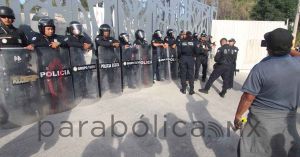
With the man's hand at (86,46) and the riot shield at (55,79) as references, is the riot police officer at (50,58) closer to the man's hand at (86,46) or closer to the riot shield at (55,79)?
the riot shield at (55,79)

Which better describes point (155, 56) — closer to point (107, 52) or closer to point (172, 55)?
point (172, 55)

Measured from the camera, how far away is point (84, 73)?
6500mm

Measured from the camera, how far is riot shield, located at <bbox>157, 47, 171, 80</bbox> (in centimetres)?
958

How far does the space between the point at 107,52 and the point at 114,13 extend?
2055 mm

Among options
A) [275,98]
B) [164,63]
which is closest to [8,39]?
[275,98]

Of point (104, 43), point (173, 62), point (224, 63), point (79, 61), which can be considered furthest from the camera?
point (173, 62)

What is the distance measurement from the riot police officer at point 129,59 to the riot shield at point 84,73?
1.21 meters

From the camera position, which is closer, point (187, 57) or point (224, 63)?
point (187, 57)

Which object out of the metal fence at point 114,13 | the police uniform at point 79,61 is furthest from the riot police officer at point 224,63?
the police uniform at point 79,61

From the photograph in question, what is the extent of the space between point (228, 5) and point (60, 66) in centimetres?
3675

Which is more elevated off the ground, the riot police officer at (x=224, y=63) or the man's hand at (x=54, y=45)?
the man's hand at (x=54, y=45)

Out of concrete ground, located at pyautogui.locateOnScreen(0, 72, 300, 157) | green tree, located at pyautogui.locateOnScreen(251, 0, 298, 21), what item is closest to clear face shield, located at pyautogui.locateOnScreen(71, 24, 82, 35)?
concrete ground, located at pyautogui.locateOnScreen(0, 72, 300, 157)

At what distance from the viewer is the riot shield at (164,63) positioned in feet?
31.4

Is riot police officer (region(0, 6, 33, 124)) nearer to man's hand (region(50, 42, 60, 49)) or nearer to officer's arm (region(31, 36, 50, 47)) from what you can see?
officer's arm (region(31, 36, 50, 47))
